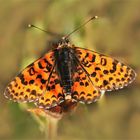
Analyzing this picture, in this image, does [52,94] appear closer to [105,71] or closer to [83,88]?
[83,88]

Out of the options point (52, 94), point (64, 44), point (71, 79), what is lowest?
point (52, 94)

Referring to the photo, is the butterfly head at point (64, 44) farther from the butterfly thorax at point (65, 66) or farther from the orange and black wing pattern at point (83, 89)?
the orange and black wing pattern at point (83, 89)

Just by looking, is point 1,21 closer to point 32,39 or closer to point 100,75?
point 32,39

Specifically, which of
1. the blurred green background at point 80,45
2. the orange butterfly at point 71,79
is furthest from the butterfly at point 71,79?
the blurred green background at point 80,45

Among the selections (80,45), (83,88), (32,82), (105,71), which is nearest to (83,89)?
(83,88)

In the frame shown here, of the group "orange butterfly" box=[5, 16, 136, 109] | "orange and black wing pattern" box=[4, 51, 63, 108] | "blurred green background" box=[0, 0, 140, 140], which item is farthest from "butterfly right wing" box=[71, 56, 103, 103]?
"blurred green background" box=[0, 0, 140, 140]

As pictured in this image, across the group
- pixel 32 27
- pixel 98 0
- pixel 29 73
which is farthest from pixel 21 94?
pixel 98 0

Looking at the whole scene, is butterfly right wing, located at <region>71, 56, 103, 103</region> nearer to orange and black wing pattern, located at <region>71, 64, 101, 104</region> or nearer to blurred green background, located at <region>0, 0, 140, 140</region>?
orange and black wing pattern, located at <region>71, 64, 101, 104</region>
